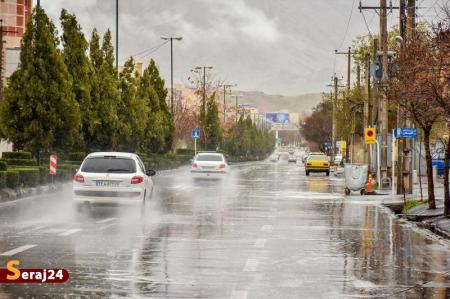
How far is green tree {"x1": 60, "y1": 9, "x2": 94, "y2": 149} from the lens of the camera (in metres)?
54.7

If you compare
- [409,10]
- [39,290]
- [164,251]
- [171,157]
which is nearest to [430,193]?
[409,10]

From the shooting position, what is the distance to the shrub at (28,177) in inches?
1482

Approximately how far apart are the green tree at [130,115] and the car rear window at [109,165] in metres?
37.4

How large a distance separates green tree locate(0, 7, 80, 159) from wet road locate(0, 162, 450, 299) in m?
18.5

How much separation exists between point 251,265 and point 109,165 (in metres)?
13.1

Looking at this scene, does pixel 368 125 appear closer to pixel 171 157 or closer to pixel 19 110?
pixel 19 110

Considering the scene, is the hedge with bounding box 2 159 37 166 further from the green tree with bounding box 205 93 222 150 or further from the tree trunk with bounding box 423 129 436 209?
the green tree with bounding box 205 93 222 150

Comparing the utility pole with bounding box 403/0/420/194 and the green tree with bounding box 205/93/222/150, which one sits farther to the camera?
the green tree with bounding box 205/93/222/150

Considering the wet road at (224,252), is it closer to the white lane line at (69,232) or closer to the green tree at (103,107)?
the white lane line at (69,232)

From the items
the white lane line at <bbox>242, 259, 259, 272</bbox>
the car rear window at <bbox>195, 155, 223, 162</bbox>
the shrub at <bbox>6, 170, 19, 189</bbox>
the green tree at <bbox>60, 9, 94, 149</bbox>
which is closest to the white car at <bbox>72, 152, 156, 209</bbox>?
the shrub at <bbox>6, 170, 19, 189</bbox>

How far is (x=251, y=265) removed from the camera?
48.3ft

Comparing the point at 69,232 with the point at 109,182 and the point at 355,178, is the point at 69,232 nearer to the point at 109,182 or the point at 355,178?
the point at 109,182

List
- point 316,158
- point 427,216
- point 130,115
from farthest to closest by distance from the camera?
point 316,158 < point 130,115 < point 427,216

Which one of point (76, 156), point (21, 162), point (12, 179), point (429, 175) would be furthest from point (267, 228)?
point (76, 156)
